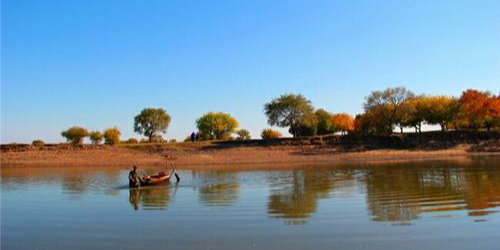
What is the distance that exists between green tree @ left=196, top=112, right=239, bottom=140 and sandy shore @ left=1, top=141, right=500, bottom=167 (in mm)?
34709

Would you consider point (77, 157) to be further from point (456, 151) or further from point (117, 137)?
point (117, 137)

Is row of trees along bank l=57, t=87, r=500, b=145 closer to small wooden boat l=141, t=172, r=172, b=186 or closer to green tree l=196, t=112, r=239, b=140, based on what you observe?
green tree l=196, t=112, r=239, b=140

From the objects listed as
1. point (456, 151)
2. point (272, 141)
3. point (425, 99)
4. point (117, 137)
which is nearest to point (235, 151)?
point (272, 141)

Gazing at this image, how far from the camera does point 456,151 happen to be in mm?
58719

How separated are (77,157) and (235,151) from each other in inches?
764

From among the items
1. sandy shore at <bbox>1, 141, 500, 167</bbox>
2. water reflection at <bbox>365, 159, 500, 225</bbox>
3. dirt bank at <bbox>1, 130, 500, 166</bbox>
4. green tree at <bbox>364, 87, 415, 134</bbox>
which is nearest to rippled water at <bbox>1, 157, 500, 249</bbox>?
water reflection at <bbox>365, 159, 500, 225</bbox>

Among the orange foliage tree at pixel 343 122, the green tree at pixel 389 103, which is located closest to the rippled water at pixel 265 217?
the green tree at pixel 389 103

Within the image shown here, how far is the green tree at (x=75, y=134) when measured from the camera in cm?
10819

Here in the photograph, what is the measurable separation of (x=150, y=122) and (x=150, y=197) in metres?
77.9

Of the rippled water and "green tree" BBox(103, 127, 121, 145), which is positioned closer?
the rippled water

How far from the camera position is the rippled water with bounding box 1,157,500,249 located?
11.7m

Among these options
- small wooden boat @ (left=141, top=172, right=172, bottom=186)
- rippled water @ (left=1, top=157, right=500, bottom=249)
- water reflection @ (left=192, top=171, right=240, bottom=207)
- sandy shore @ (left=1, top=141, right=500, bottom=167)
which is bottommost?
rippled water @ (left=1, top=157, right=500, bottom=249)

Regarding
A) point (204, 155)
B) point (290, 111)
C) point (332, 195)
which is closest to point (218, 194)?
point (332, 195)

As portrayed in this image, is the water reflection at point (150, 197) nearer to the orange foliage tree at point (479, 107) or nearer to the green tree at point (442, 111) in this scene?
the green tree at point (442, 111)
